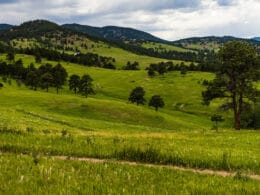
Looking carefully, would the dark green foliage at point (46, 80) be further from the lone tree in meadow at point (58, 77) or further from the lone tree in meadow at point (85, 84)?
the lone tree in meadow at point (85, 84)

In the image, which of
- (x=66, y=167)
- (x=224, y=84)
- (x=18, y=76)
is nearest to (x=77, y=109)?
(x=224, y=84)

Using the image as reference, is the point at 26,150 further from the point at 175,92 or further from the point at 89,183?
the point at 175,92

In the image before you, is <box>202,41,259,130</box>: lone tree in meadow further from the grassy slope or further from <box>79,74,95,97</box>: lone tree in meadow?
<box>79,74,95,97</box>: lone tree in meadow

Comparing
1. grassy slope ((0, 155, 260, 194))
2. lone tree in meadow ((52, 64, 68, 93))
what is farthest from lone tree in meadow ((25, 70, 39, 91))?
grassy slope ((0, 155, 260, 194))

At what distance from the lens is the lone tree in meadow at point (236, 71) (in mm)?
53638

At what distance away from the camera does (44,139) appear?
806 inches

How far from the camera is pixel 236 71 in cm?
5503

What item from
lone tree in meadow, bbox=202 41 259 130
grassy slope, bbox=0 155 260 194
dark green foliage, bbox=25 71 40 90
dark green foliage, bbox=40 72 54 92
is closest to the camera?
grassy slope, bbox=0 155 260 194

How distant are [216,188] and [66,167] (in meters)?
4.72

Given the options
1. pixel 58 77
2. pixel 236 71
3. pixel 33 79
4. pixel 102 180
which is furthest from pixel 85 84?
pixel 102 180

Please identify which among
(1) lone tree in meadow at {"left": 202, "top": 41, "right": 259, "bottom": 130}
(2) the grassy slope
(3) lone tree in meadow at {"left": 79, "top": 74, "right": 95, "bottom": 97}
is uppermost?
(1) lone tree in meadow at {"left": 202, "top": 41, "right": 259, "bottom": 130}

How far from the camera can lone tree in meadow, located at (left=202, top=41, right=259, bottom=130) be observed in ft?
176

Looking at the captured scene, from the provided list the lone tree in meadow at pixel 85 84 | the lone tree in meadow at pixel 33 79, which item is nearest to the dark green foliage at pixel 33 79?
the lone tree in meadow at pixel 33 79

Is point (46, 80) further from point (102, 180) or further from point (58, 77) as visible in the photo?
point (102, 180)
